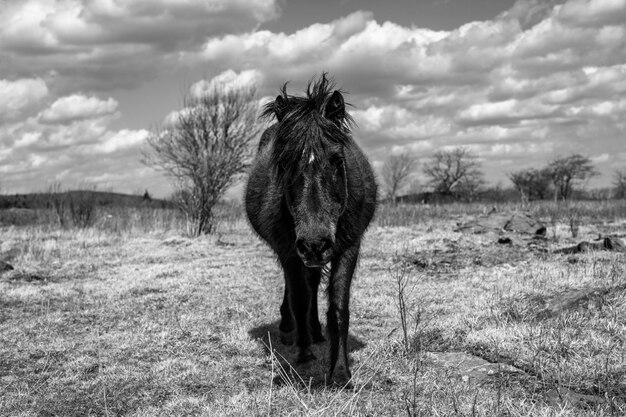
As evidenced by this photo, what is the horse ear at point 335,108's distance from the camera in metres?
4.16

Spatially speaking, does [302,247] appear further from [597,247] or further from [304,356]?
[597,247]

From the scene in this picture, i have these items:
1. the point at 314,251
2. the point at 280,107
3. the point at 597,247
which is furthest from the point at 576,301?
the point at 597,247

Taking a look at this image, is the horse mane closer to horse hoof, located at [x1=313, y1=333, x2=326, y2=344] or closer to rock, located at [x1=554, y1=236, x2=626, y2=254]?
horse hoof, located at [x1=313, y1=333, x2=326, y2=344]

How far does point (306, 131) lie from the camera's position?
3.75m

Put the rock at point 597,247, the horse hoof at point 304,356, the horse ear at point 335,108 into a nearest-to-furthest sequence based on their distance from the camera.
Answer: the horse ear at point 335,108 < the horse hoof at point 304,356 < the rock at point 597,247

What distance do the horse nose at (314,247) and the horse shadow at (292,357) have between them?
102cm

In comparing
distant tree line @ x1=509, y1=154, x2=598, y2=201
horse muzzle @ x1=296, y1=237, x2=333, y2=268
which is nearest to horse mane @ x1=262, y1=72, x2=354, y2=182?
horse muzzle @ x1=296, y1=237, x2=333, y2=268

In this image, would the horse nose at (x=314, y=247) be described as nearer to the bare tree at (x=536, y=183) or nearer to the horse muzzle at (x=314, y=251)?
the horse muzzle at (x=314, y=251)

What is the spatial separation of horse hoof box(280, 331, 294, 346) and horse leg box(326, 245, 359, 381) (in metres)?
1.59

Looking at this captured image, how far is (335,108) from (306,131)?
564 mm

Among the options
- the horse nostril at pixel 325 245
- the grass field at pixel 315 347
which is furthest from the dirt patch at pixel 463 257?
the horse nostril at pixel 325 245

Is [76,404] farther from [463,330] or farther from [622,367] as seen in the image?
[622,367]

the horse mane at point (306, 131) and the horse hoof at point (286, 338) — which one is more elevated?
the horse mane at point (306, 131)

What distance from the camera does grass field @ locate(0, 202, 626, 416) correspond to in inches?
145
